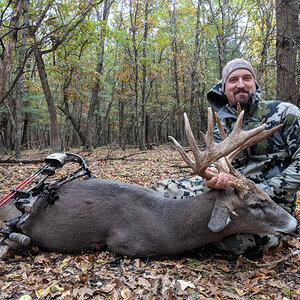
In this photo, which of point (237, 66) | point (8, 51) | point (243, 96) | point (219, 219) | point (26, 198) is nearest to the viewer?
point (219, 219)

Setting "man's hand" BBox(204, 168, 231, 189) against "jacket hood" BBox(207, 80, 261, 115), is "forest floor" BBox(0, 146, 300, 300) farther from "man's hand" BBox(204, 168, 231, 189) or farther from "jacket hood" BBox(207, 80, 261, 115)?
"jacket hood" BBox(207, 80, 261, 115)

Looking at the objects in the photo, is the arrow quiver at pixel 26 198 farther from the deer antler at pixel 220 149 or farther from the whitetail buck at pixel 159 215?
the deer antler at pixel 220 149

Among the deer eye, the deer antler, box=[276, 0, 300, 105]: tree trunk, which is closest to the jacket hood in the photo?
the deer antler

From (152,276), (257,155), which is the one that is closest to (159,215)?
(152,276)

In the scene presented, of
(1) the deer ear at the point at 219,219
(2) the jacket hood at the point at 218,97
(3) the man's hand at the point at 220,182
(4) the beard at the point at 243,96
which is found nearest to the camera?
(1) the deer ear at the point at 219,219

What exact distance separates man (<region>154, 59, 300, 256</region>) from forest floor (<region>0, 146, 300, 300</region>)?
23 centimetres

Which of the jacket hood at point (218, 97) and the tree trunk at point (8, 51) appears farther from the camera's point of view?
the tree trunk at point (8, 51)

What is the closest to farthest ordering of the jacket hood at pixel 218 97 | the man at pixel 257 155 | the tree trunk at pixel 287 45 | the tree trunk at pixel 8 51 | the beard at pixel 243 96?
1. the man at pixel 257 155
2. the beard at pixel 243 96
3. the jacket hood at pixel 218 97
4. the tree trunk at pixel 8 51
5. the tree trunk at pixel 287 45

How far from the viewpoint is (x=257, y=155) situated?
11.9 feet

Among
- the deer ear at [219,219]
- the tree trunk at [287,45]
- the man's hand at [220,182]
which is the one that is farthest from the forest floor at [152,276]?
the tree trunk at [287,45]

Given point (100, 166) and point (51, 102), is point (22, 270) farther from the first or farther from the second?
point (51, 102)

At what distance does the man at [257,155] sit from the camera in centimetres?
316

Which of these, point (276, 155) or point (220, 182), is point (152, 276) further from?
point (276, 155)

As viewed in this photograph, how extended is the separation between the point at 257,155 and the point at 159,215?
5.22 ft
